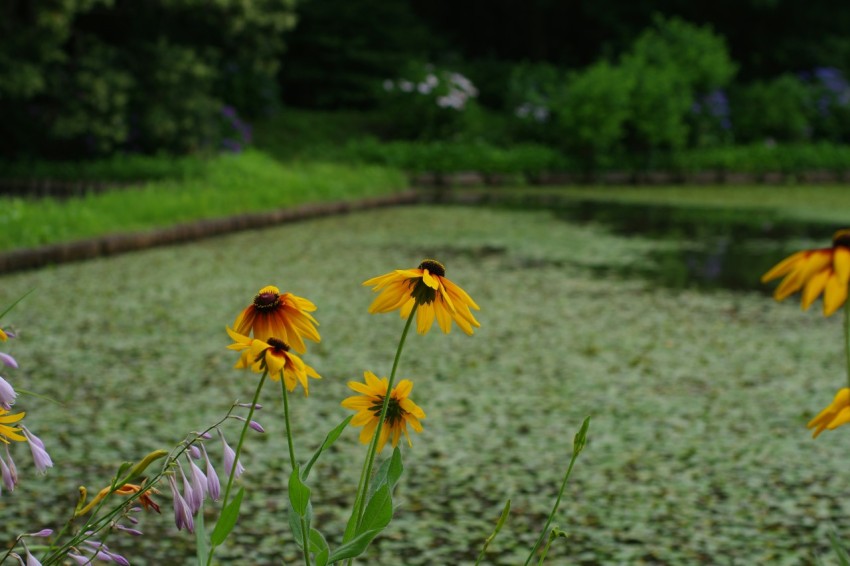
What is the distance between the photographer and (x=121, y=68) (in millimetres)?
12906

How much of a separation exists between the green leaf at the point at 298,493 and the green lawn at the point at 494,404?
2.31 feet

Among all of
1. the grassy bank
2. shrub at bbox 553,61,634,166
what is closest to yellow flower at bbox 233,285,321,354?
the grassy bank

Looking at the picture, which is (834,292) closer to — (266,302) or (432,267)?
(432,267)

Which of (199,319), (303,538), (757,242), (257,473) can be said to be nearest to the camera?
(303,538)

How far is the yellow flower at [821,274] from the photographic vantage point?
1240 millimetres

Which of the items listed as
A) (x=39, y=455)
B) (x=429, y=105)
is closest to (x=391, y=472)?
(x=39, y=455)

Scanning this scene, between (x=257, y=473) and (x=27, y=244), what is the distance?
14.4 feet

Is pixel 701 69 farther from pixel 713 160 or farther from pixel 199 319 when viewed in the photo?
pixel 199 319

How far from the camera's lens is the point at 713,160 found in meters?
16.7

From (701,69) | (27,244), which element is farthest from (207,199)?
(701,69)

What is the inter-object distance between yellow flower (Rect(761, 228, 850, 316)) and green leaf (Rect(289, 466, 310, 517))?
1.91 feet

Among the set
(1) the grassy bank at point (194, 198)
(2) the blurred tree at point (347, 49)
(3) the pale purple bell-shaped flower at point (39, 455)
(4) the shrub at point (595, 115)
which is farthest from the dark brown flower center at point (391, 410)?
(2) the blurred tree at point (347, 49)

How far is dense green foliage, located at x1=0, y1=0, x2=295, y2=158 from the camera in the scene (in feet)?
39.8

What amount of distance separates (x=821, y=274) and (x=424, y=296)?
0.49 meters
